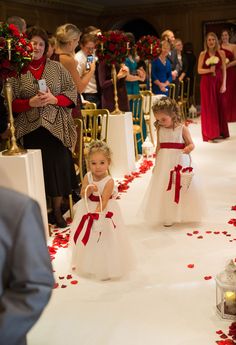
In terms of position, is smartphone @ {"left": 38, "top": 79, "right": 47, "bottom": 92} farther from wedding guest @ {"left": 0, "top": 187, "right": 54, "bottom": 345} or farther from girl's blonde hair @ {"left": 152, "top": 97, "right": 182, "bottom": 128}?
wedding guest @ {"left": 0, "top": 187, "right": 54, "bottom": 345}

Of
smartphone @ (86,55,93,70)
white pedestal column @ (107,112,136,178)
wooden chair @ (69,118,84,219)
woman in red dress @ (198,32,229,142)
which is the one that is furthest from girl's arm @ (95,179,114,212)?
woman in red dress @ (198,32,229,142)

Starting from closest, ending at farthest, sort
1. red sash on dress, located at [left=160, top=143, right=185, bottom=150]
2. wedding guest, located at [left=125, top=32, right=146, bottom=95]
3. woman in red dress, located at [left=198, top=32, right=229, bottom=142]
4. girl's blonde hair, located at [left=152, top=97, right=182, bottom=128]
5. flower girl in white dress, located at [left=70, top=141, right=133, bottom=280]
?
flower girl in white dress, located at [left=70, top=141, right=133, bottom=280] → girl's blonde hair, located at [left=152, top=97, right=182, bottom=128] → red sash on dress, located at [left=160, top=143, right=185, bottom=150] → wedding guest, located at [left=125, top=32, right=146, bottom=95] → woman in red dress, located at [left=198, top=32, right=229, bottom=142]

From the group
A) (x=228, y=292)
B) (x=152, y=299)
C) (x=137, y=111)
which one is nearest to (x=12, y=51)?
(x=152, y=299)

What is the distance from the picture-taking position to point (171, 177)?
4039 mm

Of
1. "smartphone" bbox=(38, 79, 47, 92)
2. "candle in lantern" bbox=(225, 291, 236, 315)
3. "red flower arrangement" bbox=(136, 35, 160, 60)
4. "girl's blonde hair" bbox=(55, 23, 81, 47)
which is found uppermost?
"red flower arrangement" bbox=(136, 35, 160, 60)

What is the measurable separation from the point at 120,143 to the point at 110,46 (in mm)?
1155

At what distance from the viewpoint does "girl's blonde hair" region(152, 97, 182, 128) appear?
156 inches

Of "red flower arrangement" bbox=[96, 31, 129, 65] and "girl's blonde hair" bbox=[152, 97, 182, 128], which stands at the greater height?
"red flower arrangement" bbox=[96, 31, 129, 65]

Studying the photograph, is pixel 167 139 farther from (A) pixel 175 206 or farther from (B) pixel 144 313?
(B) pixel 144 313

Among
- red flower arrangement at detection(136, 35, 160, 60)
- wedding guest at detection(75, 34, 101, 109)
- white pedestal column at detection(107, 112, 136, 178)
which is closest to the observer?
wedding guest at detection(75, 34, 101, 109)

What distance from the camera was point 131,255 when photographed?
3.35 metres

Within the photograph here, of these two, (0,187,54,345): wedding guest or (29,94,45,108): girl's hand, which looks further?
(29,94,45,108): girl's hand

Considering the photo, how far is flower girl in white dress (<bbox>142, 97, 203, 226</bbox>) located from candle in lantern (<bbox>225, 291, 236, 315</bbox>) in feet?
4.79

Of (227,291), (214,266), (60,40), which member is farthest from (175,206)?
(60,40)
